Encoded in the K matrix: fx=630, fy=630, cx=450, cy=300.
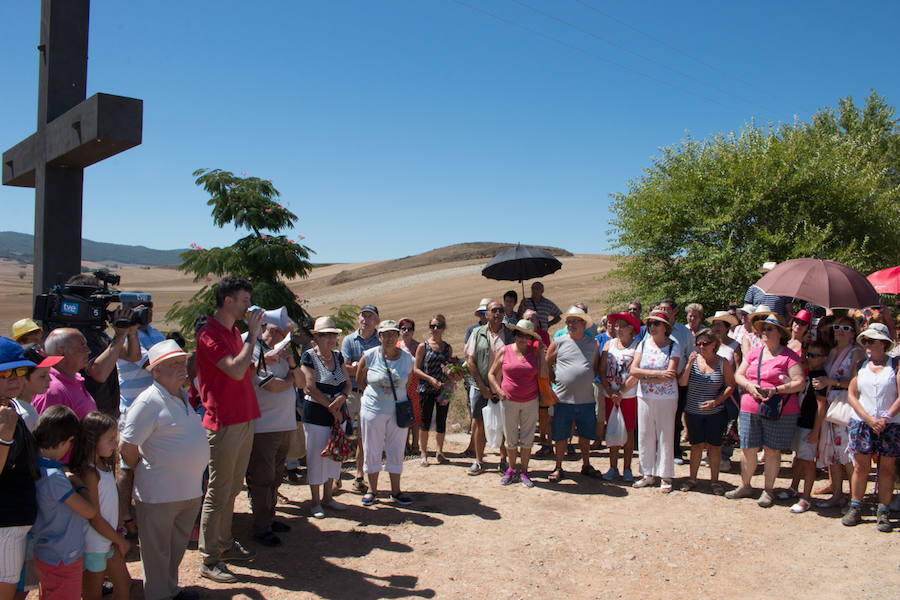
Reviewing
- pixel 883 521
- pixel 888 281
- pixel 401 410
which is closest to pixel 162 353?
pixel 401 410

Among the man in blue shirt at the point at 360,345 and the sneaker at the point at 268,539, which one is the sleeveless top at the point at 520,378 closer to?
the man in blue shirt at the point at 360,345

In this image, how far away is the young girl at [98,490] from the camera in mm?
3590

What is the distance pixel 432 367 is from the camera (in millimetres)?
8023

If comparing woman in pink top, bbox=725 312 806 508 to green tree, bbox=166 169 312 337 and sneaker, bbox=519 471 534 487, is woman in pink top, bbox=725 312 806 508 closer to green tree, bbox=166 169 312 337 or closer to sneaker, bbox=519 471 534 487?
sneaker, bbox=519 471 534 487

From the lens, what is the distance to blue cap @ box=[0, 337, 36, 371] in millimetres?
3168

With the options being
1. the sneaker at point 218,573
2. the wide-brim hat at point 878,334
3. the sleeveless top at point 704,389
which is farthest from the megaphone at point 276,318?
the wide-brim hat at point 878,334

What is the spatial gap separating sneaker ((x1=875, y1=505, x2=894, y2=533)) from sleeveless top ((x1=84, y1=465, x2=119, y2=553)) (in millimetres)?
6156

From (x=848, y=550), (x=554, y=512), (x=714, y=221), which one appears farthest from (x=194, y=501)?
(x=714, y=221)

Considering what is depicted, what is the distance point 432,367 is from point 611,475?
8.22 ft

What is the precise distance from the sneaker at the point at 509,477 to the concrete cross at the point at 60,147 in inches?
185

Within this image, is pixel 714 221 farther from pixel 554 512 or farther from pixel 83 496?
pixel 83 496

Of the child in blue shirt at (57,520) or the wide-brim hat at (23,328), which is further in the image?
the wide-brim hat at (23,328)

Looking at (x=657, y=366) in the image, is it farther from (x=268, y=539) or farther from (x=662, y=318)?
(x=268, y=539)

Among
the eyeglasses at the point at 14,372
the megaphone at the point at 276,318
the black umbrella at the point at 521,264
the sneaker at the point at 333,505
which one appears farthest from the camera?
the black umbrella at the point at 521,264
